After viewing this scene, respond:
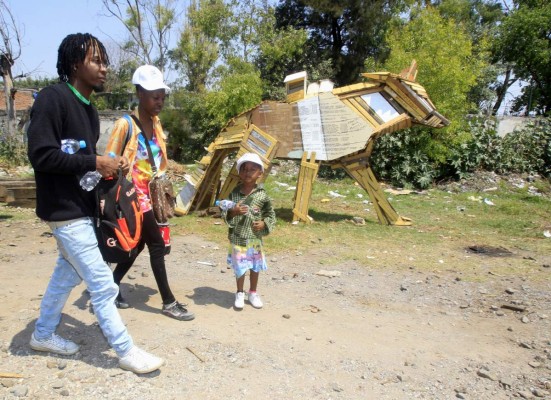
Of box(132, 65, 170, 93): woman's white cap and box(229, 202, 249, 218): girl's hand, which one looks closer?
box(132, 65, 170, 93): woman's white cap

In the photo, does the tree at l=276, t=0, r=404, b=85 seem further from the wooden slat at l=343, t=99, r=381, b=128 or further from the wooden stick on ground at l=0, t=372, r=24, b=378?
the wooden stick on ground at l=0, t=372, r=24, b=378

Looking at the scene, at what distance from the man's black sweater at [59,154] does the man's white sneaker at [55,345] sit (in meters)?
0.93

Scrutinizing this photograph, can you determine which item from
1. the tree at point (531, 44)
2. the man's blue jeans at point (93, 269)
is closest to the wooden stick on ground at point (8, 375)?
the man's blue jeans at point (93, 269)

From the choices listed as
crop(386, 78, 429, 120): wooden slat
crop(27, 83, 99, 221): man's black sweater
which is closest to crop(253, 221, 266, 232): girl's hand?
crop(27, 83, 99, 221): man's black sweater

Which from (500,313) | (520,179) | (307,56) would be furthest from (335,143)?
(307,56)

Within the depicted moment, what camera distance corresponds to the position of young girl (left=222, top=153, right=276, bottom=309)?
13.1ft

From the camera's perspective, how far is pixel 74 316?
3.68 m

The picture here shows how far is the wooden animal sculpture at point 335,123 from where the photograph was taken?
722cm

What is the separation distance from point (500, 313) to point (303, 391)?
240cm

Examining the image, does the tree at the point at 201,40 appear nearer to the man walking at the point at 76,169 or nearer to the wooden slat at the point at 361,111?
the wooden slat at the point at 361,111

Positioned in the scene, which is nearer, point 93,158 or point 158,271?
point 93,158

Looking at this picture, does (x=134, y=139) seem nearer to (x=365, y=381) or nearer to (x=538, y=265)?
(x=365, y=381)

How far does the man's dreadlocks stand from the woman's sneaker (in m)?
1.89

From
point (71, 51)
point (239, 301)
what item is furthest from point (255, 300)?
point (71, 51)
